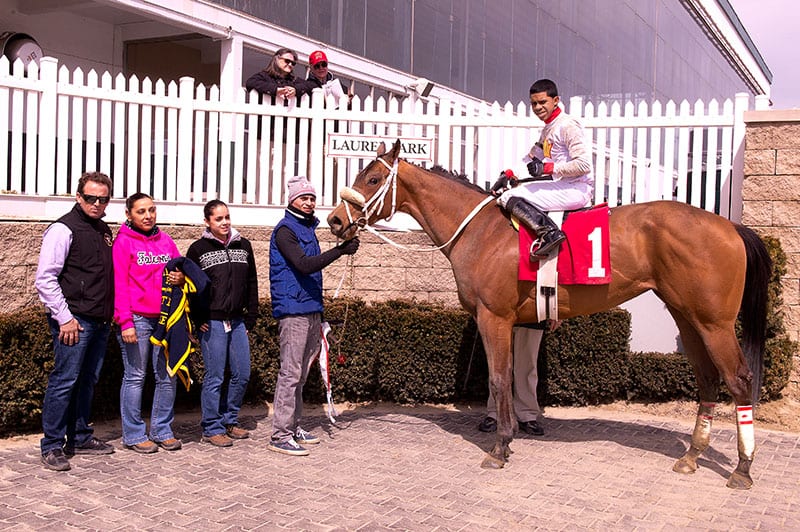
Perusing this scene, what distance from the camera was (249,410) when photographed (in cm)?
740

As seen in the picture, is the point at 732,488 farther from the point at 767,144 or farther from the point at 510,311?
the point at 767,144

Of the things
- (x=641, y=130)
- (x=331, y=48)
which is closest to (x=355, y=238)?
(x=641, y=130)

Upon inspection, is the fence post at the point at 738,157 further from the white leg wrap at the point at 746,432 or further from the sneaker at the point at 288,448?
the sneaker at the point at 288,448

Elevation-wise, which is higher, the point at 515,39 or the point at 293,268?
the point at 515,39

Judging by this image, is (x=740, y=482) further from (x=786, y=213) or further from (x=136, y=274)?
(x=136, y=274)

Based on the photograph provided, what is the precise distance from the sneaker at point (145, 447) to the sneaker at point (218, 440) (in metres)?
0.42

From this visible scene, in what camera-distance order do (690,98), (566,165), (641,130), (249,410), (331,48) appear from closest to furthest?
(566,165), (249,410), (641,130), (331,48), (690,98)

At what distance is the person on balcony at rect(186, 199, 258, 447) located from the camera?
6.02 meters

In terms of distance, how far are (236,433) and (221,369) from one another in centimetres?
61

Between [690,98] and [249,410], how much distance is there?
25047 millimetres

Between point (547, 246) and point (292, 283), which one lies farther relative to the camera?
point (292, 283)

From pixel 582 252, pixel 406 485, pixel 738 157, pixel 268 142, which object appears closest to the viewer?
pixel 406 485

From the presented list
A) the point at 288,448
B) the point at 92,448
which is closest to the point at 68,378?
the point at 92,448

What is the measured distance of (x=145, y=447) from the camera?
5.81m
